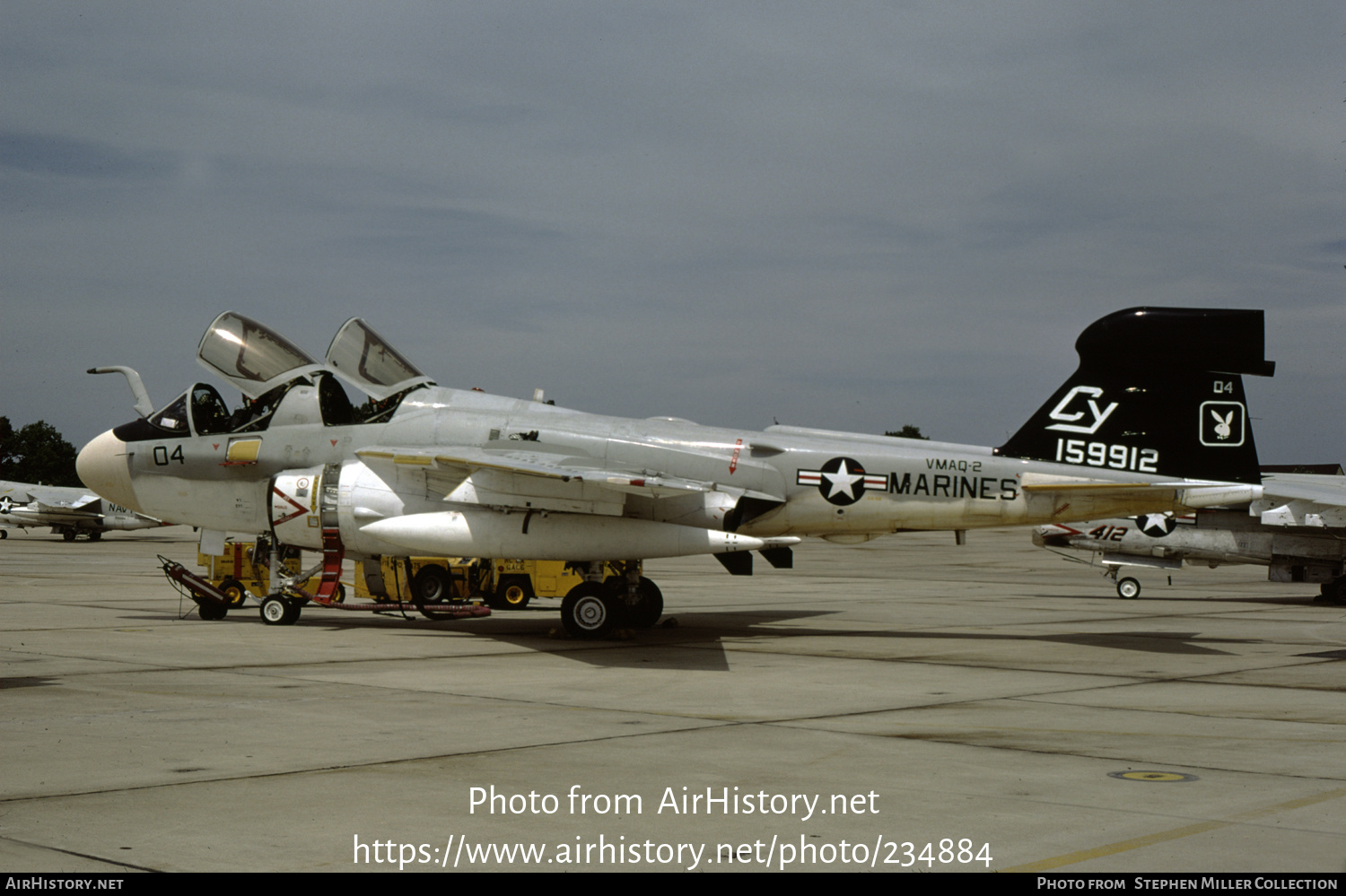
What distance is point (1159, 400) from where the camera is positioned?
14.9m

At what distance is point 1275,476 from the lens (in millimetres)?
29078

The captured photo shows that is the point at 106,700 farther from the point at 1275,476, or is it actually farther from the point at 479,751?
the point at 1275,476

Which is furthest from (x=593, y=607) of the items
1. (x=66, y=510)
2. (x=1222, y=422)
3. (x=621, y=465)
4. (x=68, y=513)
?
(x=68, y=513)

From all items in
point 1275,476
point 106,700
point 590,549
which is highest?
point 1275,476

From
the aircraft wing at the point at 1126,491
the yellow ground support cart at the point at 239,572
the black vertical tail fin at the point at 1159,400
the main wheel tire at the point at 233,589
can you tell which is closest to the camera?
the aircraft wing at the point at 1126,491

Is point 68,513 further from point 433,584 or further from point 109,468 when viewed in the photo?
point 109,468

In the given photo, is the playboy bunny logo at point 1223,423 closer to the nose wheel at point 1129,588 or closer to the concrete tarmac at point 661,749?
the concrete tarmac at point 661,749

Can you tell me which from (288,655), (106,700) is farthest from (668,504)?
(106,700)

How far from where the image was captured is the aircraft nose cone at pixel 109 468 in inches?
673

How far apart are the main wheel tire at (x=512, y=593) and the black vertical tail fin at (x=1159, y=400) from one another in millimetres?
9238

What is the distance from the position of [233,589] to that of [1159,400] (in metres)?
14.3

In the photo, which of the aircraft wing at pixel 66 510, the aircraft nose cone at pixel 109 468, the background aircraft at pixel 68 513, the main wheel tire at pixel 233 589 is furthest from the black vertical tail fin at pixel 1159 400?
the aircraft wing at pixel 66 510

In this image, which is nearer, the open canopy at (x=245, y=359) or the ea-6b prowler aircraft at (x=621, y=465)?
the ea-6b prowler aircraft at (x=621, y=465)
